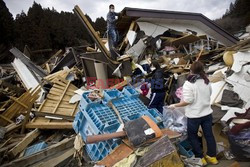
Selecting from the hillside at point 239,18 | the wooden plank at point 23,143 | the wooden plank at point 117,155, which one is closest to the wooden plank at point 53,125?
the wooden plank at point 23,143

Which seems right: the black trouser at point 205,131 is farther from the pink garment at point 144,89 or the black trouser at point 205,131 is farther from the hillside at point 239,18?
the hillside at point 239,18

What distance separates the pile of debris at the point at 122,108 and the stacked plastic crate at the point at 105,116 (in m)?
0.02

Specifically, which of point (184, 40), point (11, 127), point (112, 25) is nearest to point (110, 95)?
point (11, 127)

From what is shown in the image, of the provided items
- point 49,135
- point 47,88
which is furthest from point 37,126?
point 47,88

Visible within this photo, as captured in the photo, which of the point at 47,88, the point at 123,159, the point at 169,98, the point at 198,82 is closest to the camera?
the point at 123,159

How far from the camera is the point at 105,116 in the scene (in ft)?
10.6

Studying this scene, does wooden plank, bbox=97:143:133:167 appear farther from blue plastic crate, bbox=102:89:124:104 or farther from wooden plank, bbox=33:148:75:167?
wooden plank, bbox=33:148:75:167

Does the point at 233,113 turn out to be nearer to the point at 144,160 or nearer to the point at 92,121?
the point at 144,160

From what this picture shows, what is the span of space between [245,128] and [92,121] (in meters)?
2.27

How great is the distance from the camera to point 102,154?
3.08 meters

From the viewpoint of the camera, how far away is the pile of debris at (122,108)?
104 inches

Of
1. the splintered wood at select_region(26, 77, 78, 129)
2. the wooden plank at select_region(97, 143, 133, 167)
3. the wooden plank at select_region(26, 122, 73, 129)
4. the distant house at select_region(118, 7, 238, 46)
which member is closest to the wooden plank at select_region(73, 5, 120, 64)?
the distant house at select_region(118, 7, 238, 46)

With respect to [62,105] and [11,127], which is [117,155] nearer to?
[62,105]

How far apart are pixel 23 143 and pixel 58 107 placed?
1.46 metres
